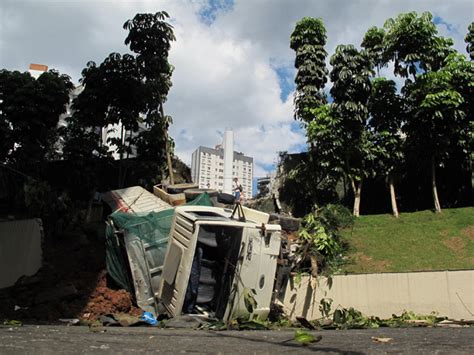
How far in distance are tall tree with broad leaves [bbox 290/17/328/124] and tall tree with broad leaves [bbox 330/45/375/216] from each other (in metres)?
1.09

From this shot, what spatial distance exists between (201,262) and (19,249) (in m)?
5.37

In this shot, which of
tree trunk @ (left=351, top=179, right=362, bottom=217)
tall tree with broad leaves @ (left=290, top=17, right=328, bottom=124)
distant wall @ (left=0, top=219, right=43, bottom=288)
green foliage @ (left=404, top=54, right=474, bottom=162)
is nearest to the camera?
distant wall @ (left=0, top=219, right=43, bottom=288)

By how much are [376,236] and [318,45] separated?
27.0 feet

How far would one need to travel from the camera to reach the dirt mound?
809 centimetres

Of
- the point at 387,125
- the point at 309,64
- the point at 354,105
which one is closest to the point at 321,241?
the point at 354,105

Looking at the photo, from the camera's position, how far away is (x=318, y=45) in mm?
17750

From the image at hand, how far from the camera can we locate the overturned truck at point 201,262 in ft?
24.3

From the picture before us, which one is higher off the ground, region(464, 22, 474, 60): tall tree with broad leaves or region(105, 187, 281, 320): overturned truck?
region(464, 22, 474, 60): tall tree with broad leaves

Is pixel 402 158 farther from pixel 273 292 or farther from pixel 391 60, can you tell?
pixel 273 292

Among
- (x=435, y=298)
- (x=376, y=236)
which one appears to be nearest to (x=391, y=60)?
(x=376, y=236)

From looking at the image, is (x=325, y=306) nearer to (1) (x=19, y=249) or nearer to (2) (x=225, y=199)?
(2) (x=225, y=199)

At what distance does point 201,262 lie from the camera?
24.6 ft

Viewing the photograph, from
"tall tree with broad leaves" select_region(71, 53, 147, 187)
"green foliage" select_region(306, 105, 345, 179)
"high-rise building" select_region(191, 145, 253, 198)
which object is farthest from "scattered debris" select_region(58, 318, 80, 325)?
"high-rise building" select_region(191, 145, 253, 198)

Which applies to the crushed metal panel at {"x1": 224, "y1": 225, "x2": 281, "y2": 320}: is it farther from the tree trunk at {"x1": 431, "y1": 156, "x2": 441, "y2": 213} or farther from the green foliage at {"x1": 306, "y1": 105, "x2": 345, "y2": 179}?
the tree trunk at {"x1": 431, "y1": 156, "x2": 441, "y2": 213}
